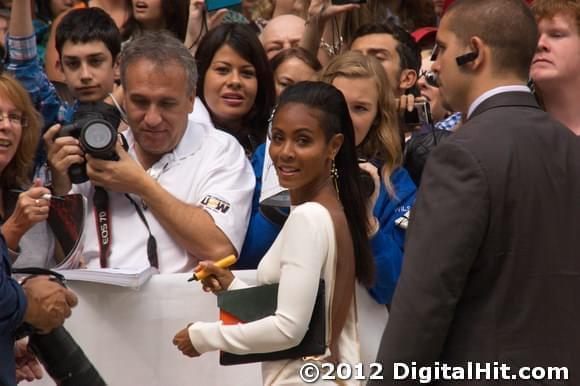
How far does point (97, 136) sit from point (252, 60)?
126cm

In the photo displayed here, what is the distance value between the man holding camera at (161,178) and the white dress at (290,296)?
0.95 m

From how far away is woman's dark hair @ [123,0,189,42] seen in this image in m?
6.97

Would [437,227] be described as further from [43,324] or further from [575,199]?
[43,324]

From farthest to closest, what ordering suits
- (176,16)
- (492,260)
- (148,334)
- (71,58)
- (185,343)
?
(176,16) → (71,58) → (148,334) → (185,343) → (492,260)

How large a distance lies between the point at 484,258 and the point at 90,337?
2.20 metres

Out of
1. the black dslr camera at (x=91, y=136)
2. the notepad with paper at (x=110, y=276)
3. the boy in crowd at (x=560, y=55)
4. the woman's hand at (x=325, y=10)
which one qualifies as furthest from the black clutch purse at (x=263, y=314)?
the woman's hand at (x=325, y=10)

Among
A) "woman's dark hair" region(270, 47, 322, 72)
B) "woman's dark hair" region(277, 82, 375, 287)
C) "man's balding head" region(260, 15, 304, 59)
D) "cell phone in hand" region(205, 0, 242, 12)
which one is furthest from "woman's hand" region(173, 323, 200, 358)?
"man's balding head" region(260, 15, 304, 59)

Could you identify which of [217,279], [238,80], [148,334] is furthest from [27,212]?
[238,80]

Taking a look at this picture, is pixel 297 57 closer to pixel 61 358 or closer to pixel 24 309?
pixel 61 358

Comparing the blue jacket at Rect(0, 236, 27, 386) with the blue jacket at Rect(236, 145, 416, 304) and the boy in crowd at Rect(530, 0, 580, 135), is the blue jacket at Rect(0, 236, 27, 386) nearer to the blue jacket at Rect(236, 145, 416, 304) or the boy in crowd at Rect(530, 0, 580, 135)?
the blue jacket at Rect(236, 145, 416, 304)

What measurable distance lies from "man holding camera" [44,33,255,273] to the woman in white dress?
0.83 metres

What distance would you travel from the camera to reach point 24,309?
407 cm

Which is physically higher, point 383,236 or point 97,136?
point 97,136

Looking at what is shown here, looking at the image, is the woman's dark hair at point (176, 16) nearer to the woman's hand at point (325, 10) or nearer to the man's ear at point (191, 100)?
the woman's hand at point (325, 10)
